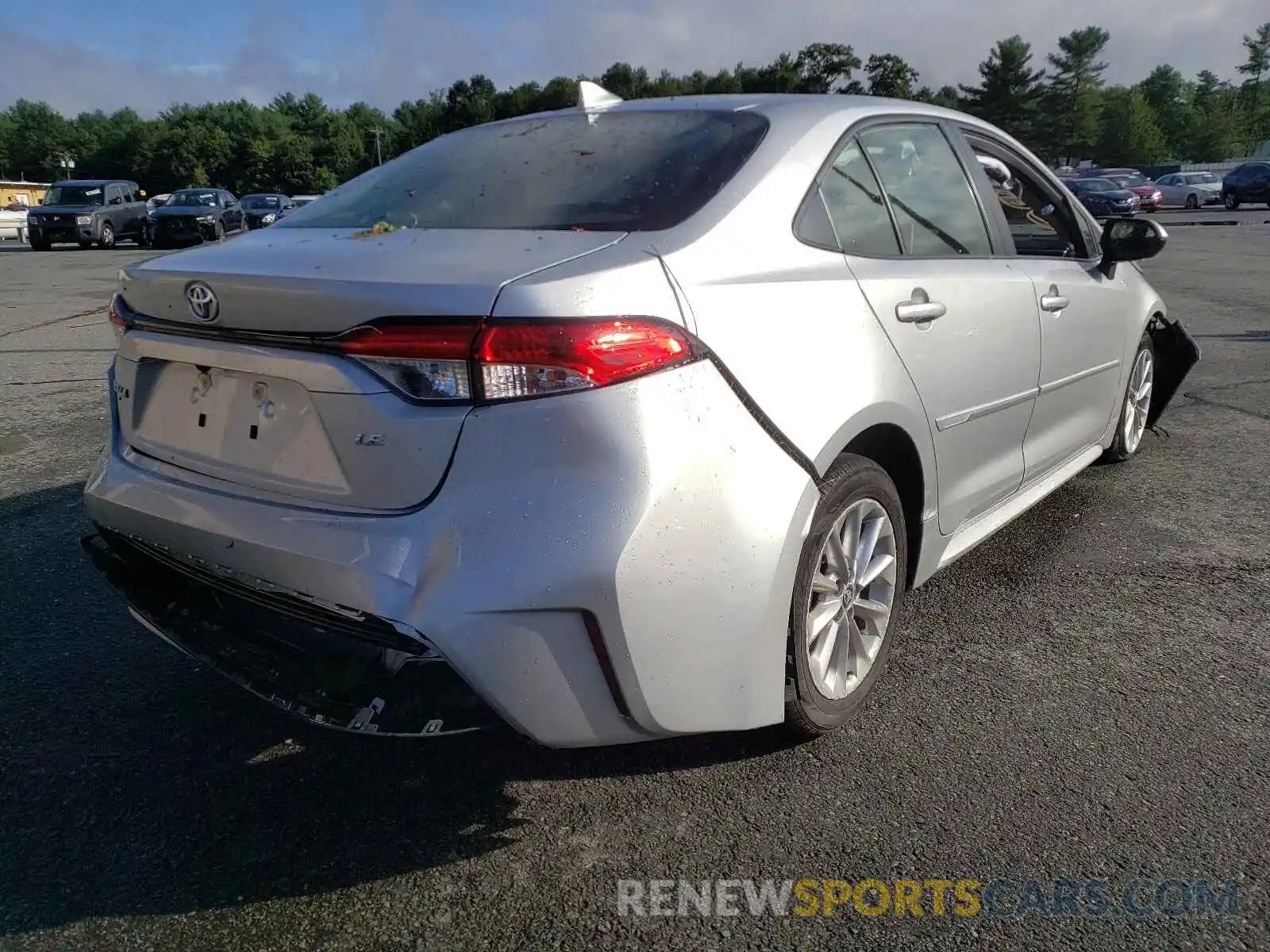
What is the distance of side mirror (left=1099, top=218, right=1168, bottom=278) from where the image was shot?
4078 mm

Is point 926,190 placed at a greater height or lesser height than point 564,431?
greater

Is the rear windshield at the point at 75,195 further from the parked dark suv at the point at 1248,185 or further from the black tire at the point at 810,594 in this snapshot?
the parked dark suv at the point at 1248,185

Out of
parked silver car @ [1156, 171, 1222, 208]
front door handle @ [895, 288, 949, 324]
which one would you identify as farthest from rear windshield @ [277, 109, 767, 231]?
parked silver car @ [1156, 171, 1222, 208]

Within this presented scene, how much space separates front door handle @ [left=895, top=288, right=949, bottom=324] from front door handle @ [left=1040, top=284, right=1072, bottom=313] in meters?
0.84

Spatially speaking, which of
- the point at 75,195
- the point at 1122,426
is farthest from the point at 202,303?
the point at 75,195

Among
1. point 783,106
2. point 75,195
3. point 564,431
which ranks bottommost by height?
point 564,431

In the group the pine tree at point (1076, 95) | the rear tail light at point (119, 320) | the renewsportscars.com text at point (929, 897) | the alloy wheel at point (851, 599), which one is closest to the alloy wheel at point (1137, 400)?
the alloy wheel at point (851, 599)

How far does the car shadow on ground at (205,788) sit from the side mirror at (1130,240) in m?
2.63

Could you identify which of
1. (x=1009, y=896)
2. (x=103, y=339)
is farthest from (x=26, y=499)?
(x=103, y=339)

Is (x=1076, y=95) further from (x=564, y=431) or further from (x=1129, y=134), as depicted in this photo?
(x=564, y=431)

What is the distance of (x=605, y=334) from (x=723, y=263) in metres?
0.40

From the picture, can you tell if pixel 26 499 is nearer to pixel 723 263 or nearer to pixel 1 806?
pixel 1 806

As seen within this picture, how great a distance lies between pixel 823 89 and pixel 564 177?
8457 cm

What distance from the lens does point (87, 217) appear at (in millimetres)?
26203
